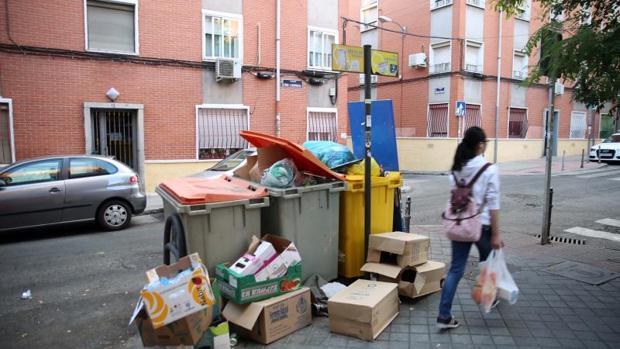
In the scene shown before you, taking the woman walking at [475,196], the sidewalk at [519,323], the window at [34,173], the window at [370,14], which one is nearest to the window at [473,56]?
the window at [370,14]

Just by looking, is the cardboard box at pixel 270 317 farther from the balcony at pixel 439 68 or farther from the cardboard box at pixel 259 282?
the balcony at pixel 439 68

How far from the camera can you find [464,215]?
12.7ft

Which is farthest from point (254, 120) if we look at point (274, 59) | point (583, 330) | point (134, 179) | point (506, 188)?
point (583, 330)

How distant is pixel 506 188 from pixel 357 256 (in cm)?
1040

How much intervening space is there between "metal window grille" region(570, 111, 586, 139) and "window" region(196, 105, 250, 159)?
2100cm

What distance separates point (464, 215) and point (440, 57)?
18.7 m

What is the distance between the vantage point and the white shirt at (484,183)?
3812 millimetres

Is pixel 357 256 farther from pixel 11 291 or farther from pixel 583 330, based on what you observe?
pixel 11 291

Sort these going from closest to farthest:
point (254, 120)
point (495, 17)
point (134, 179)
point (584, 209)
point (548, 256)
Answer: point (548, 256), point (134, 179), point (584, 209), point (254, 120), point (495, 17)

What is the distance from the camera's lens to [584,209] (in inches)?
405

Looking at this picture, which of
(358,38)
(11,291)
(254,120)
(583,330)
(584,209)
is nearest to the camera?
(583,330)

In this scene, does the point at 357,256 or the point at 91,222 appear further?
the point at 91,222

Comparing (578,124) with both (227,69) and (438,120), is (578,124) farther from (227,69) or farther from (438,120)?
(227,69)

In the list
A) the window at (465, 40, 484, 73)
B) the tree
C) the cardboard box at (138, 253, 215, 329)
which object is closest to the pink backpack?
the tree
